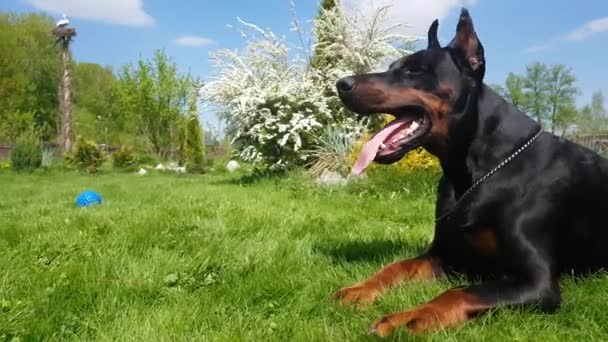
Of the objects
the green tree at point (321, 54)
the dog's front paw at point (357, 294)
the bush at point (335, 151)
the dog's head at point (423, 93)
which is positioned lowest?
the dog's front paw at point (357, 294)

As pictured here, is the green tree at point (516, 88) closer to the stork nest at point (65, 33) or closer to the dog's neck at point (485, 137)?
the stork nest at point (65, 33)

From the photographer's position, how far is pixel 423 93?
8.14 feet

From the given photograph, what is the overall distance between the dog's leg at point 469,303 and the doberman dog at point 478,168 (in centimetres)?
14

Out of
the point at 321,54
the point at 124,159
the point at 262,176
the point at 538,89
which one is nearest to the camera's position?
the point at 262,176

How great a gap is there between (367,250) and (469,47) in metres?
1.52

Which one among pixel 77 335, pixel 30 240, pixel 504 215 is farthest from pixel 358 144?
pixel 77 335

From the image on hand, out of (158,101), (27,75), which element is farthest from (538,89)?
(27,75)

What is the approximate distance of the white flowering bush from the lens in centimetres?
1038

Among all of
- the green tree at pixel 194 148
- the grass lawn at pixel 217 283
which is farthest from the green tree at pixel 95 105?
the grass lawn at pixel 217 283

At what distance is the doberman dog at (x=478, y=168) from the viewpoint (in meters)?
2.38

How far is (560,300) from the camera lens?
7.16 ft

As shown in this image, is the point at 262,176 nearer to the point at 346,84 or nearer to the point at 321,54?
the point at 321,54

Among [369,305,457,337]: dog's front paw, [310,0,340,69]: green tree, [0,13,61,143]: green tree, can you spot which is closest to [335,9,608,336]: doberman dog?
[369,305,457,337]: dog's front paw

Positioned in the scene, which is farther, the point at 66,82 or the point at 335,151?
the point at 66,82
